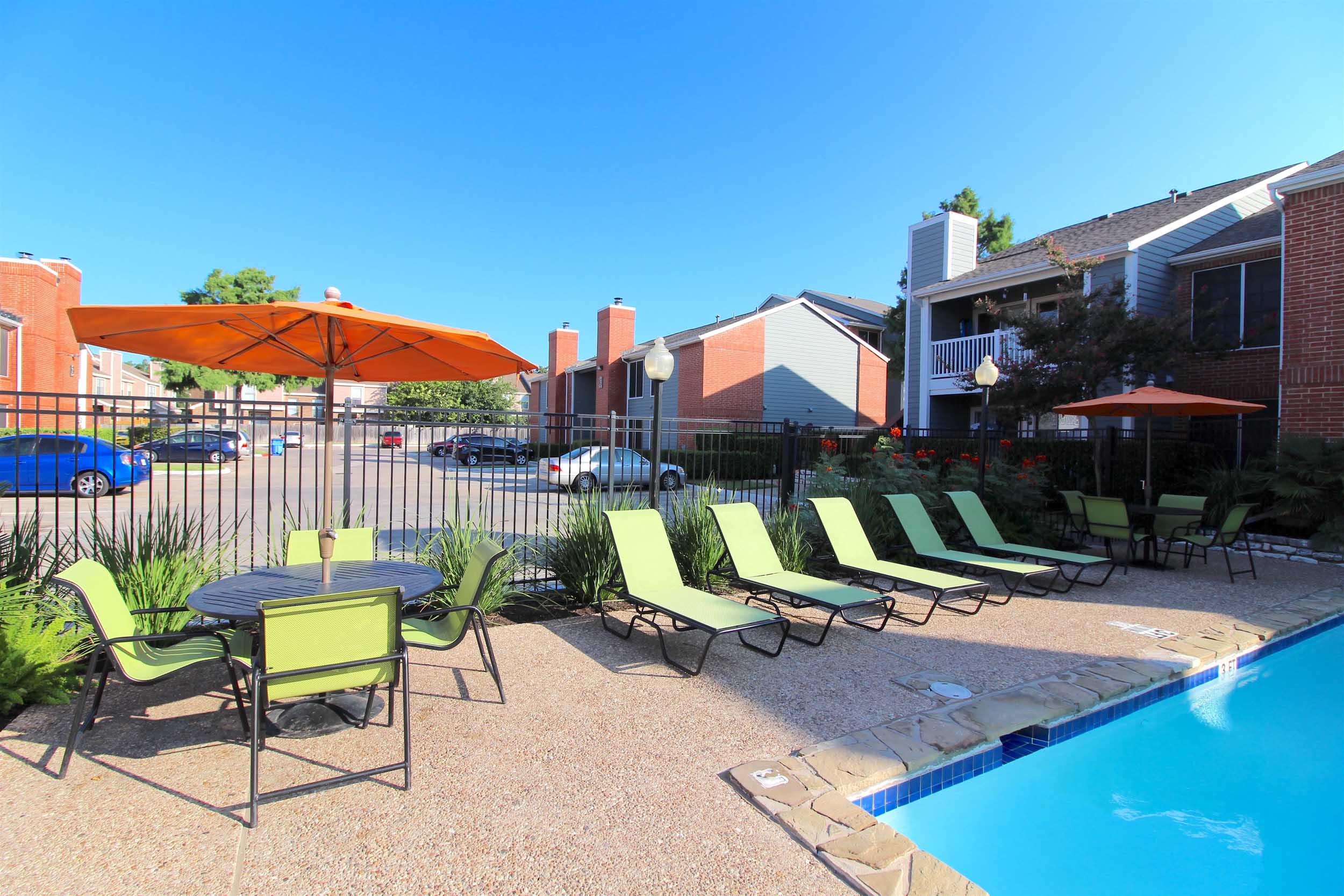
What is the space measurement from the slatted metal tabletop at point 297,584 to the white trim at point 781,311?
17921 millimetres

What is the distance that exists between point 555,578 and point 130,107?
1190 cm

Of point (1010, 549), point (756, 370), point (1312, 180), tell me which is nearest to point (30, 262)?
point (756, 370)

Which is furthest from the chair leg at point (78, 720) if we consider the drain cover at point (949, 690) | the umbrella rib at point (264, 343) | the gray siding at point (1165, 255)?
the gray siding at point (1165, 255)

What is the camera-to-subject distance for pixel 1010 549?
7.47 meters

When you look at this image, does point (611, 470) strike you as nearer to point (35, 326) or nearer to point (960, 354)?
point (960, 354)

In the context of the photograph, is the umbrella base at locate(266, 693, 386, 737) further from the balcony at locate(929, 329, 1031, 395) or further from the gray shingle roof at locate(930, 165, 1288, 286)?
the gray shingle roof at locate(930, 165, 1288, 286)

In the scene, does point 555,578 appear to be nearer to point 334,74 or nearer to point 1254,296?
point 334,74

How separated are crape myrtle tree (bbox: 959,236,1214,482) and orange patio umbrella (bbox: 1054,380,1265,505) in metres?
2.37

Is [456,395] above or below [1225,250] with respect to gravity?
below

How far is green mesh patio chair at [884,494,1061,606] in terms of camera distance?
265 inches

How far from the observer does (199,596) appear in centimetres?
357

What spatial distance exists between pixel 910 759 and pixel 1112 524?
22.1 feet

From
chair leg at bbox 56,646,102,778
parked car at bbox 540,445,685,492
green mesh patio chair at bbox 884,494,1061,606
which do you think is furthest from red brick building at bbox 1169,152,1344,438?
chair leg at bbox 56,646,102,778

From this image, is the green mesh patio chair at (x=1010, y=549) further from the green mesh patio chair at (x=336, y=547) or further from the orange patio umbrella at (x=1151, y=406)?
the green mesh patio chair at (x=336, y=547)
